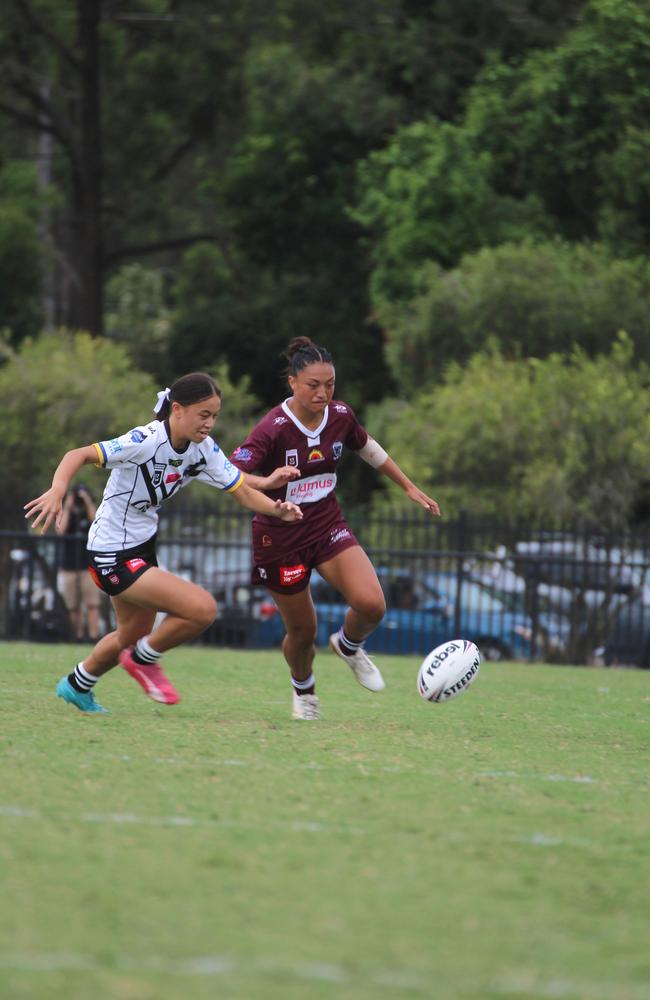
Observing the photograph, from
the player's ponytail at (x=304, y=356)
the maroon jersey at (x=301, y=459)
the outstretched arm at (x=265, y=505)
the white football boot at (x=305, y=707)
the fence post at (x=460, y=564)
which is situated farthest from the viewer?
the fence post at (x=460, y=564)

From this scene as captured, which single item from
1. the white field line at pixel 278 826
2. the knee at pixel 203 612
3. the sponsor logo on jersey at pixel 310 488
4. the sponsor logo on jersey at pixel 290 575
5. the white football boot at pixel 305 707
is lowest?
the white football boot at pixel 305 707

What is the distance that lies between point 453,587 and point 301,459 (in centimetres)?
967

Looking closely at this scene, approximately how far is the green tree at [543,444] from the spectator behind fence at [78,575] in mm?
4613

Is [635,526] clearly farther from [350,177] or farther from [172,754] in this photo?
[172,754]

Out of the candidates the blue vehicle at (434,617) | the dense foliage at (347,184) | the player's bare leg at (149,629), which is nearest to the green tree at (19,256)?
the dense foliage at (347,184)

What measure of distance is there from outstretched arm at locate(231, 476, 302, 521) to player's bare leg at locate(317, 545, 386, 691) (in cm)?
53

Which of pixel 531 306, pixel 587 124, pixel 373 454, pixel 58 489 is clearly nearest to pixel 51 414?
pixel 531 306

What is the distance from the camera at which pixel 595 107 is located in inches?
951

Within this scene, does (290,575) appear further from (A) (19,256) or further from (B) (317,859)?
(A) (19,256)

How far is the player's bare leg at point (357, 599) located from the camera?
7.93 m

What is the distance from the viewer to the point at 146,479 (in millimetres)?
7453

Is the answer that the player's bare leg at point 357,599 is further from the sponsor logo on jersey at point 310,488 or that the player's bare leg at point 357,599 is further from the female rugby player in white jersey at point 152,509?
the female rugby player in white jersey at point 152,509

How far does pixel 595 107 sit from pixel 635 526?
7586 millimetres

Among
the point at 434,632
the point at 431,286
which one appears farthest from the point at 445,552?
the point at 431,286
